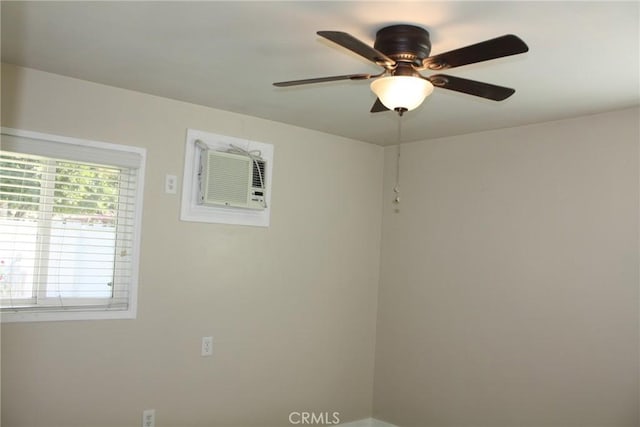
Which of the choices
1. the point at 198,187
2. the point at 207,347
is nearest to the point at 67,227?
the point at 198,187

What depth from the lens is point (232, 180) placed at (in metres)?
3.61

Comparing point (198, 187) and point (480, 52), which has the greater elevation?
point (480, 52)

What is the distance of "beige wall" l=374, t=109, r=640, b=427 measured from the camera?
3170 millimetres

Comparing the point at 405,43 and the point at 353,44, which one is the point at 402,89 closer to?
the point at 405,43

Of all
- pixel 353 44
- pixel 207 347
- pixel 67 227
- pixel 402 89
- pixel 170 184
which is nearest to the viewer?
pixel 353 44

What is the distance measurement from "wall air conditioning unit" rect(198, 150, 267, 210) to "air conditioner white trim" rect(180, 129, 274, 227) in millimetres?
40

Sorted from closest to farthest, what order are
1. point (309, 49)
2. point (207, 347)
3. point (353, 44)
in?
point (353, 44) < point (309, 49) < point (207, 347)

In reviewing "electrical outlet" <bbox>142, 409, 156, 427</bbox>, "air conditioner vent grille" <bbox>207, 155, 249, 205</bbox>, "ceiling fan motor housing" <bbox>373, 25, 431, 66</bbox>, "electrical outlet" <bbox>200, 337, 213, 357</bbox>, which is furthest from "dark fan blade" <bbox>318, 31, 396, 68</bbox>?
"electrical outlet" <bbox>142, 409, 156, 427</bbox>

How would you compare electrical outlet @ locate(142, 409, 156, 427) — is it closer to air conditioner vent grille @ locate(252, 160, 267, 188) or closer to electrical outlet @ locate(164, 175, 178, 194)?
electrical outlet @ locate(164, 175, 178, 194)

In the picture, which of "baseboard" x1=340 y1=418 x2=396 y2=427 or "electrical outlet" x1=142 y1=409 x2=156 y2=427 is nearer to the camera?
"electrical outlet" x1=142 y1=409 x2=156 y2=427

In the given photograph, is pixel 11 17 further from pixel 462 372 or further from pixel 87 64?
pixel 462 372

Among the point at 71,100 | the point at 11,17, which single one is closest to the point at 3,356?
the point at 71,100

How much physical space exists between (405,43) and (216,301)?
211 cm

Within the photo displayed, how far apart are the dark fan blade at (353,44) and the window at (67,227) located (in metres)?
1.82
